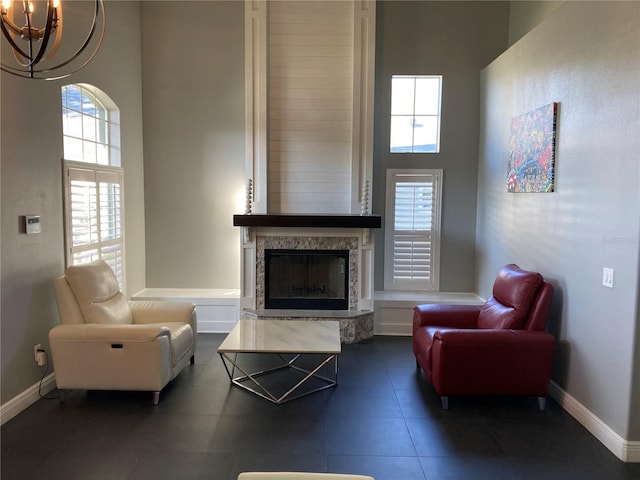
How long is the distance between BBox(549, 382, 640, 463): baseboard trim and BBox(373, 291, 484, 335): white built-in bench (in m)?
1.67

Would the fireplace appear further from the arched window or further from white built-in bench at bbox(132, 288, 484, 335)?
the arched window

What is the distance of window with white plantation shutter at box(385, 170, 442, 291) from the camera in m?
5.26

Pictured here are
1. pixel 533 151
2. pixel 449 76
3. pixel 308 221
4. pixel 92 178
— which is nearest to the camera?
pixel 533 151

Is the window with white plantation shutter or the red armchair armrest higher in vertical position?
the window with white plantation shutter

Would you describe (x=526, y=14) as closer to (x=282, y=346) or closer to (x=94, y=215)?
(x=282, y=346)

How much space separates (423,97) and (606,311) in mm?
3355

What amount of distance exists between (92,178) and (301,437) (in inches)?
116

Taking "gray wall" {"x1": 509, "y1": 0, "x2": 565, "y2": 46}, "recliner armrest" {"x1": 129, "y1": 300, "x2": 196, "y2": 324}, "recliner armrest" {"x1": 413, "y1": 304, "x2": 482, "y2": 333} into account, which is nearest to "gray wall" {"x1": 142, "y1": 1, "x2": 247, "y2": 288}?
"recliner armrest" {"x1": 129, "y1": 300, "x2": 196, "y2": 324}

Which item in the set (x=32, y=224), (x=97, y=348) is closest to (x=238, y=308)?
(x=97, y=348)

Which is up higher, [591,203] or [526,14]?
[526,14]

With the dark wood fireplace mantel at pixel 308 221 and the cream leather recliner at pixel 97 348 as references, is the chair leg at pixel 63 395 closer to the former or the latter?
the cream leather recliner at pixel 97 348

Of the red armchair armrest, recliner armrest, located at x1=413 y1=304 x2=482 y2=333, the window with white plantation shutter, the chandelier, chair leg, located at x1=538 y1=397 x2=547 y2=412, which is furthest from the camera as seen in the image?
the window with white plantation shutter

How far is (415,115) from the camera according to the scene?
5.30 metres

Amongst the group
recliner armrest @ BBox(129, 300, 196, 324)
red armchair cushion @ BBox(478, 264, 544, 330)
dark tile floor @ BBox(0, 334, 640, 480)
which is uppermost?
red armchair cushion @ BBox(478, 264, 544, 330)
